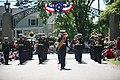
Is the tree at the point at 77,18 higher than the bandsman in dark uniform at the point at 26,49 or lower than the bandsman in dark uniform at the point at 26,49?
higher

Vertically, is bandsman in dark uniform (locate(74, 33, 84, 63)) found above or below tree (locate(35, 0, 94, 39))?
below

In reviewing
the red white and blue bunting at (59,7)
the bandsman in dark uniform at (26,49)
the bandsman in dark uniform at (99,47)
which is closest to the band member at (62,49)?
the bandsman in dark uniform at (99,47)

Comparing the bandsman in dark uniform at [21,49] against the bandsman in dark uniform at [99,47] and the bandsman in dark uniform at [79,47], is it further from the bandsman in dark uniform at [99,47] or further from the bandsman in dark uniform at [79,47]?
the bandsman in dark uniform at [99,47]

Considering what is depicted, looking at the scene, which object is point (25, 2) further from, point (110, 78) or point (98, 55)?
point (110, 78)

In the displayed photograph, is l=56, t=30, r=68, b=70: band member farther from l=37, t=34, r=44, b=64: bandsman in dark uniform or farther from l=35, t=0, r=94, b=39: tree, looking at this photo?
l=35, t=0, r=94, b=39: tree

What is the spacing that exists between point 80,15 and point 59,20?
3.74 m

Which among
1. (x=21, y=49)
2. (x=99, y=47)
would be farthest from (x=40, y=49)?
(x=99, y=47)

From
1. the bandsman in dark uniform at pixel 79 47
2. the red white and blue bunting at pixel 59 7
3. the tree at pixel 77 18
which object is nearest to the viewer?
the bandsman in dark uniform at pixel 79 47

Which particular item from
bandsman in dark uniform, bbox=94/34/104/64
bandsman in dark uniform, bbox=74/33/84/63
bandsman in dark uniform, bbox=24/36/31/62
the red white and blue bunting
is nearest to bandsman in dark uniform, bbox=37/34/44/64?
bandsman in dark uniform, bbox=24/36/31/62

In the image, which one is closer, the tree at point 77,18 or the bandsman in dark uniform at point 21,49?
the bandsman in dark uniform at point 21,49

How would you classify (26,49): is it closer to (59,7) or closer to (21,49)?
(21,49)

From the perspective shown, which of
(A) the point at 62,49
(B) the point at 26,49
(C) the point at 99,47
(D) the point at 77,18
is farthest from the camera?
(D) the point at 77,18

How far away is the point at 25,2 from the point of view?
174 feet

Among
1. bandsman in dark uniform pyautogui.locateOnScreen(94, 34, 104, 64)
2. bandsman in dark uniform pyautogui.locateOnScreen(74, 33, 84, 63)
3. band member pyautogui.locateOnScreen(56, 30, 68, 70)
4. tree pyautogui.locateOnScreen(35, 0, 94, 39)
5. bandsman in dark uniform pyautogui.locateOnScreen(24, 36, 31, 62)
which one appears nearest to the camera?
band member pyautogui.locateOnScreen(56, 30, 68, 70)
